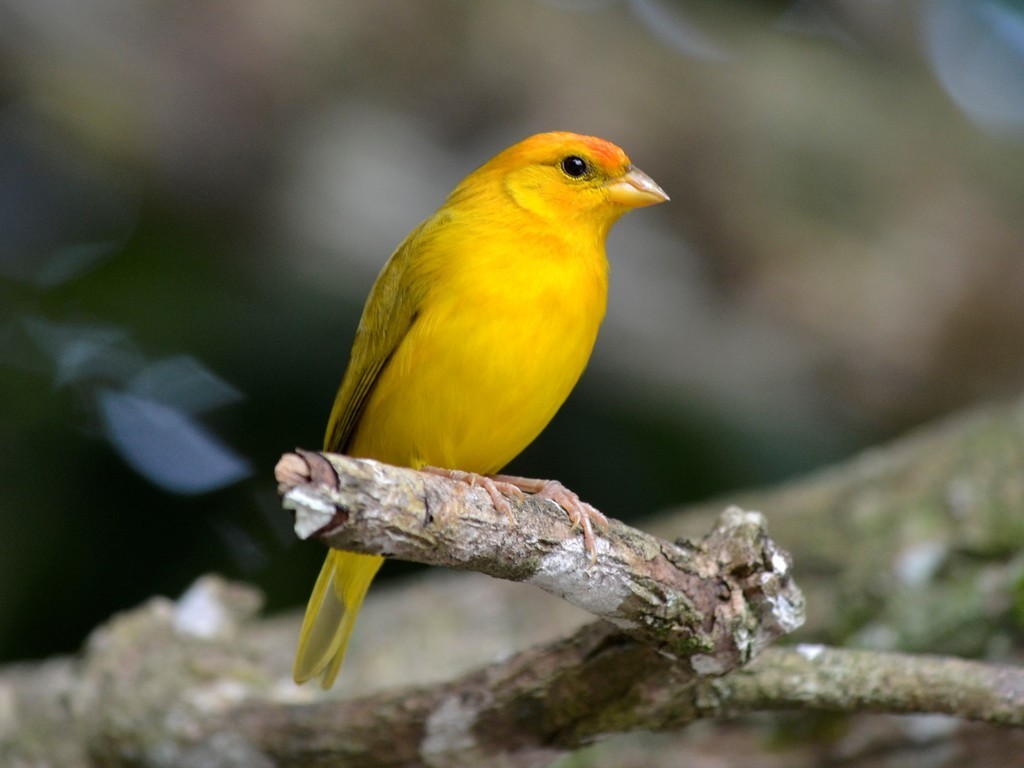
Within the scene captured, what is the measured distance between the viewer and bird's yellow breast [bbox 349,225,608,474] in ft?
9.44

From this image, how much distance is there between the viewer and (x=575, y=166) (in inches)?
130

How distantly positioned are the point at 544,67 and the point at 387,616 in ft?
9.45

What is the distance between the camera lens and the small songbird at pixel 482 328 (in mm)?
2889

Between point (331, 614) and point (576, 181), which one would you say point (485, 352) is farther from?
point (331, 614)

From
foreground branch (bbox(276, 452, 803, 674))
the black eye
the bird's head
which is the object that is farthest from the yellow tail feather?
the black eye

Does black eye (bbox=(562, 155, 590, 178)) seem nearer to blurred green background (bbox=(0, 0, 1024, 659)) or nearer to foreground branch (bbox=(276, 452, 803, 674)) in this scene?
foreground branch (bbox=(276, 452, 803, 674))

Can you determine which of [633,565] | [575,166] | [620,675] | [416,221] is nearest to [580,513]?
[633,565]

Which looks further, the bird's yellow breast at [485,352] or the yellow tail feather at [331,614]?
the yellow tail feather at [331,614]

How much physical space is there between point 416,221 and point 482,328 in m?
2.85

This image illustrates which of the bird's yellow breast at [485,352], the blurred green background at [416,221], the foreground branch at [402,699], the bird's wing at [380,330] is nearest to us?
the foreground branch at [402,699]

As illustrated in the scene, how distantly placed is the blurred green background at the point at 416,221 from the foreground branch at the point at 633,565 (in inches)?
93.2

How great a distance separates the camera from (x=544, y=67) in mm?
5816

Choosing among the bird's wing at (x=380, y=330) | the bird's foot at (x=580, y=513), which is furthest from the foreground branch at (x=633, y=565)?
the bird's wing at (x=380, y=330)

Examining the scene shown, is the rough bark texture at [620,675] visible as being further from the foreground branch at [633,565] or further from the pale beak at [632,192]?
the pale beak at [632,192]
